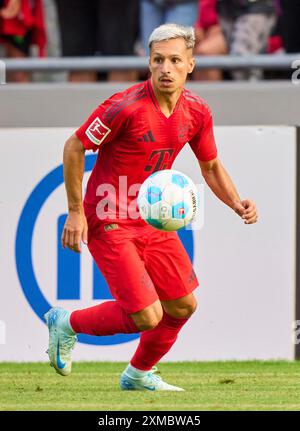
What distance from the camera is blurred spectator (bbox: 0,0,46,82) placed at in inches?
405

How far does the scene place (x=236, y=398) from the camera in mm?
7449

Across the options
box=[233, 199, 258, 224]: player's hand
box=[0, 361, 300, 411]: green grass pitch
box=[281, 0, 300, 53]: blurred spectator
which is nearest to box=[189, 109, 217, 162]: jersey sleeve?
box=[233, 199, 258, 224]: player's hand

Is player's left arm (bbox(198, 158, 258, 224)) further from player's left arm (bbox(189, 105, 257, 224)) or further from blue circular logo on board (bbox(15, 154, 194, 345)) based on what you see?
blue circular logo on board (bbox(15, 154, 194, 345))

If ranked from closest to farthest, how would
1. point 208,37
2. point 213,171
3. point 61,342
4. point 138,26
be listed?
point 61,342, point 213,171, point 208,37, point 138,26

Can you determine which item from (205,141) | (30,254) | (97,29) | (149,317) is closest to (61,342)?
(149,317)

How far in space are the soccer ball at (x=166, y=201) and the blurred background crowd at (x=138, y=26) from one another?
2.77 meters

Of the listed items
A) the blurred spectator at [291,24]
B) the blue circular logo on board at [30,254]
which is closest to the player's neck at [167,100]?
the blue circular logo on board at [30,254]

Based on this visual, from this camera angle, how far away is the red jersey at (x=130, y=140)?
7410 mm

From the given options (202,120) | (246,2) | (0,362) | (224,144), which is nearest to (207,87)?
(224,144)

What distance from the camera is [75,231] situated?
7.35 m

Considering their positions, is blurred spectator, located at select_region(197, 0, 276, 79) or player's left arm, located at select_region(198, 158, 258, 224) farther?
blurred spectator, located at select_region(197, 0, 276, 79)

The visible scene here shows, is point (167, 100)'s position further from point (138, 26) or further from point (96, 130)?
point (138, 26)

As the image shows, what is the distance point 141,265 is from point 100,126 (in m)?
0.83

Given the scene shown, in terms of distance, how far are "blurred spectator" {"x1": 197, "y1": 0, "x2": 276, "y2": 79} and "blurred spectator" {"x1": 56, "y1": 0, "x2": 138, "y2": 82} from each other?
58 cm
